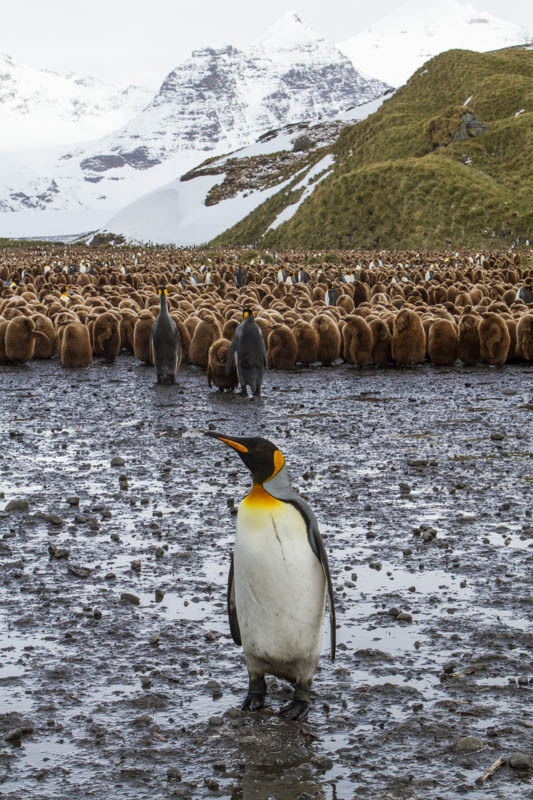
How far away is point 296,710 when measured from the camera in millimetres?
3521

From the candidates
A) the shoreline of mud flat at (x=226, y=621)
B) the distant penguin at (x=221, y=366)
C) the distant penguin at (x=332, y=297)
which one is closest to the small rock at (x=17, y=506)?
the shoreline of mud flat at (x=226, y=621)

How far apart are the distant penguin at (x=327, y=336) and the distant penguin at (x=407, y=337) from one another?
815 millimetres

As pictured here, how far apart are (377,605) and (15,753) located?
192 centimetres

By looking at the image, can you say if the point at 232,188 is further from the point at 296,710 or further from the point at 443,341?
the point at 296,710

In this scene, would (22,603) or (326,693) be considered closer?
(326,693)

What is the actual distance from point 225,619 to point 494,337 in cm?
891

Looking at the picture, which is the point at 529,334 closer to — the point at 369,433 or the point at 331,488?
the point at 369,433

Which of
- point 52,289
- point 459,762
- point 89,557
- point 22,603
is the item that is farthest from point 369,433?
point 52,289

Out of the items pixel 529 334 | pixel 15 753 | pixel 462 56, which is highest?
pixel 462 56

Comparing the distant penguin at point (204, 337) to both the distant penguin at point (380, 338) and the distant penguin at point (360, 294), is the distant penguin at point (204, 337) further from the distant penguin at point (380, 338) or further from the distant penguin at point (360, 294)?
the distant penguin at point (360, 294)

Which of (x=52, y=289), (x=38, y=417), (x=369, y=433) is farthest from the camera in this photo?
(x=52, y=289)

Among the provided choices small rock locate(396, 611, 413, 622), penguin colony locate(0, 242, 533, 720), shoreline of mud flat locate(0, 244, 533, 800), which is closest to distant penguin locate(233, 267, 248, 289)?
penguin colony locate(0, 242, 533, 720)

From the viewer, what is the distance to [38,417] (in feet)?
31.5

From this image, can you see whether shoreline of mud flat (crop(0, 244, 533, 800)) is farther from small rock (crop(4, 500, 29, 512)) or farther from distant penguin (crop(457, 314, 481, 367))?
distant penguin (crop(457, 314, 481, 367))
